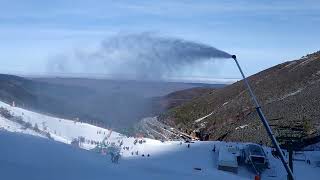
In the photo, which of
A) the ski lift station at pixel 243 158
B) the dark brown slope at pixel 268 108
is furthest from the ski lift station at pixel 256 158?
the dark brown slope at pixel 268 108

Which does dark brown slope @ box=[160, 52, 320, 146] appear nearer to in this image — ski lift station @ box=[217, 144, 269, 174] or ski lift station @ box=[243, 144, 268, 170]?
ski lift station @ box=[217, 144, 269, 174]

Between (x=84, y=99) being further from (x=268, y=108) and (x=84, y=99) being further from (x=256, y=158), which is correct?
(x=268, y=108)

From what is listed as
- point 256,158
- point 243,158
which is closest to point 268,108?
point 243,158

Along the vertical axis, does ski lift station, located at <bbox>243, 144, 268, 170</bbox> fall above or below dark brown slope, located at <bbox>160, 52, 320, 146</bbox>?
below

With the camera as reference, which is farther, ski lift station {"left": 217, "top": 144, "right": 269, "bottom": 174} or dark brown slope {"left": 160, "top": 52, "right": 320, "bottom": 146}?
dark brown slope {"left": 160, "top": 52, "right": 320, "bottom": 146}

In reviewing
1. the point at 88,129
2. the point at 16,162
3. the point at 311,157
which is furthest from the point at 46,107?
the point at 16,162

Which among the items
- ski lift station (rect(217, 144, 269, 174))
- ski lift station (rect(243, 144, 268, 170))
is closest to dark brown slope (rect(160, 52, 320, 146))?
ski lift station (rect(217, 144, 269, 174))

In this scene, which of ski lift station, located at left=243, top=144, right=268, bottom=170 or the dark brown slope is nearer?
ski lift station, located at left=243, top=144, right=268, bottom=170

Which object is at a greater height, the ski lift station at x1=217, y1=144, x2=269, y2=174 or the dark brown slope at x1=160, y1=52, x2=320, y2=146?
the dark brown slope at x1=160, y1=52, x2=320, y2=146
